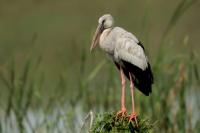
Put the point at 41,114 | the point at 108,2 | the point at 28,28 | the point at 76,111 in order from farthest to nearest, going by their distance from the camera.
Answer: the point at 108,2
the point at 28,28
the point at 41,114
the point at 76,111

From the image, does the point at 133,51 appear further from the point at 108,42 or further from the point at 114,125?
the point at 114,125

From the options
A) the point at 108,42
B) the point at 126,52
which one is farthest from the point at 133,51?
the point at 108,42

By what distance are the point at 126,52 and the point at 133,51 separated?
0.15 meters

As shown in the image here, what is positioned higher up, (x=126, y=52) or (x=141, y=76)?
(x=126, y=52)

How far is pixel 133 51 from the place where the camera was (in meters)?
6.59

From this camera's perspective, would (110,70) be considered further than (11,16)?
No

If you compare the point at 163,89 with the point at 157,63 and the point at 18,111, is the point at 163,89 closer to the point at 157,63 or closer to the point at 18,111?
the point at 157,63

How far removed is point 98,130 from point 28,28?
35.0ft

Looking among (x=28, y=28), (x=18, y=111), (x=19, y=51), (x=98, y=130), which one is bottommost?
(x=98, y=130)

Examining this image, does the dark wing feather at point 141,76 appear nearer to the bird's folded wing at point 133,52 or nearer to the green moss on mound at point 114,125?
the bird's folded wing at point 133,52

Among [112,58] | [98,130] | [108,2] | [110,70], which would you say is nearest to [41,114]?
[110,70]

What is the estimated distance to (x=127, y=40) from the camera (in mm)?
6613

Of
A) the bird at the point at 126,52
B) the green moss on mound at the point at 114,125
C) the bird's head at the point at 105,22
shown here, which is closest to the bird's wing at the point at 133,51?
the bird at the point at 126,52

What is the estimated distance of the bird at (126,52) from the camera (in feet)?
21.7
